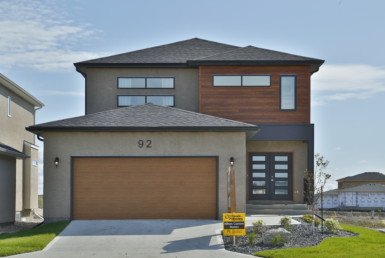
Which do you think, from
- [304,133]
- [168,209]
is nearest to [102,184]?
[168,209]

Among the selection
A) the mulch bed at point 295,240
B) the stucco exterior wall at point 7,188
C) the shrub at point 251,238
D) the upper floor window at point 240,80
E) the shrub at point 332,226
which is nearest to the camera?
the mulch bed at point 295,240

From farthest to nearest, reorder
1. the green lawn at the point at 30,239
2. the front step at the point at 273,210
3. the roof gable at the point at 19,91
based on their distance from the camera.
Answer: the roof gable at the point at 19,91, the front step at the point at 273,210, the green lawn at the point at 30,239

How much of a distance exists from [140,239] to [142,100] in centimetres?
1040

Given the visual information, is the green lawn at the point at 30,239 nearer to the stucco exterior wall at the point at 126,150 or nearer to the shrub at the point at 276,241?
the stucco exterior wall at the point at 126,150

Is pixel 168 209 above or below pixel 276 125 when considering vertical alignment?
A: below

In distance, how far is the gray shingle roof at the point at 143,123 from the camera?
64.5 ft

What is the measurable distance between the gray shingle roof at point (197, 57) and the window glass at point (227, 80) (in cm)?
62

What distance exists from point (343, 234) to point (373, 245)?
202cm

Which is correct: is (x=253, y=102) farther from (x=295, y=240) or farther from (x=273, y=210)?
(x=295, y=240)

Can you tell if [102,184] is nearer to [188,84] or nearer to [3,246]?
[3,246]

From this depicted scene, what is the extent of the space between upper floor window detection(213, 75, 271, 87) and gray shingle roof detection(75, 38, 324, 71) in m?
0.63

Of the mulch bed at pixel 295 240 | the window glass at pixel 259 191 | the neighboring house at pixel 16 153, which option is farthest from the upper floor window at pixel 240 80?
the neighboring house at pixel 16 153

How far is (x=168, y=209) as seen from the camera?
19891 mm

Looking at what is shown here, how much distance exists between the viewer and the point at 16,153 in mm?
23453
